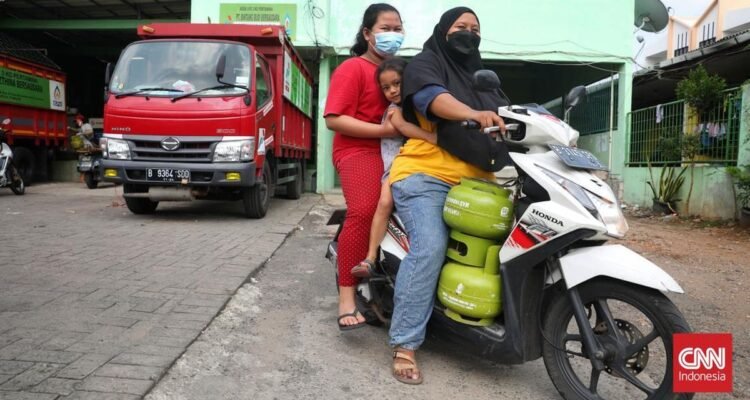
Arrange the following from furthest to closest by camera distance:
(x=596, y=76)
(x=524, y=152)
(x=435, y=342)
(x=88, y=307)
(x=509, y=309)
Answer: (x=596, y=76) < (x=88, y=307) < (x=435, y=342) < (x=524, y=152) < (x=509, y=309)

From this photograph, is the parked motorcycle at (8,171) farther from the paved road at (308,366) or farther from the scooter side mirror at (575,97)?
the scooter side mirror at (575,97)

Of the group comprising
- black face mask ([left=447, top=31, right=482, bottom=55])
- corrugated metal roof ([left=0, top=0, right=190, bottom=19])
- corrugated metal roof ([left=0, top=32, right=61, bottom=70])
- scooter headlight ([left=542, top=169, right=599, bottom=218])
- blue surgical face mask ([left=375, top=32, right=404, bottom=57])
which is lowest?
scooter headlight ([left=542, top=169, right=599, bottom=218])

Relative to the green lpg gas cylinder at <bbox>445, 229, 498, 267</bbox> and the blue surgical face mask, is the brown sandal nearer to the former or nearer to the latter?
the green lpg gas cylinder at <bbox>445, 229, 498, 267</bbox>

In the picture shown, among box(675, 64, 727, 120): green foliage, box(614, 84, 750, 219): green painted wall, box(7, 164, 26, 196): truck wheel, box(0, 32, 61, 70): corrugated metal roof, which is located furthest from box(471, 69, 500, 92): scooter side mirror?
box(0, 32, 61, 70): corrugated metal roof

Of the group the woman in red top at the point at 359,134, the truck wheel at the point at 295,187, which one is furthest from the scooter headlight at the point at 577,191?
the truck wheel at the point at 295,187

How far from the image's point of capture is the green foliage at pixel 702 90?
8.09 meters

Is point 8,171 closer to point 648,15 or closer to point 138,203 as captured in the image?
point 138,203

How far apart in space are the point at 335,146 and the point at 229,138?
3795 millimetres

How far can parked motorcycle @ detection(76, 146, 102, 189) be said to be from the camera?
1191cm

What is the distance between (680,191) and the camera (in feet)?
29.7

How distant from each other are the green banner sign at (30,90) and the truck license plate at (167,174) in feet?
23.5

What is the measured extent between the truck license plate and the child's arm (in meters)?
4.40

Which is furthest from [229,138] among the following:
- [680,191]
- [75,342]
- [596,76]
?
[596,76]

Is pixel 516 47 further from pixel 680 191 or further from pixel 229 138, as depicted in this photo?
pixel 229 138
